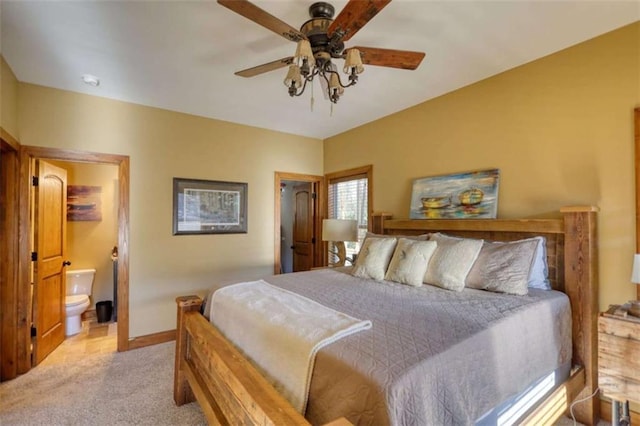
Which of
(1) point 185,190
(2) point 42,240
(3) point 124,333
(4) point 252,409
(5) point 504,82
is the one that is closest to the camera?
(4) point 252,409

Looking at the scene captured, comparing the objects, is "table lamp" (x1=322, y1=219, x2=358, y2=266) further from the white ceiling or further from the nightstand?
the nightstand

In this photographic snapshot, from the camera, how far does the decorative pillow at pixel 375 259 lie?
2.64 m

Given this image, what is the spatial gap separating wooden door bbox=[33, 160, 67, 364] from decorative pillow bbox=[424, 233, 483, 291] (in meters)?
3.65

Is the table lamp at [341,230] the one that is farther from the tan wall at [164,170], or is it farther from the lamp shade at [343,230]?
the tan wall at [164,170]

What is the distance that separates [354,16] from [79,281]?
4694 mm

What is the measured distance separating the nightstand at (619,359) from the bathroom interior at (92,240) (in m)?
4.90

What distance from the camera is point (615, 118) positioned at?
2076 mm

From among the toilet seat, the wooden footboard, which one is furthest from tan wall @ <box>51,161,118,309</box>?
the wooden footboard

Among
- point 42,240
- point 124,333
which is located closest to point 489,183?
point 124,333

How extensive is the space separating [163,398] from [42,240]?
2.06 meters

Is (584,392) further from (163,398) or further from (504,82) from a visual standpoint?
(163,398)

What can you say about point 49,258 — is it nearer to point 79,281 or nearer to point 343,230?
point 79,281

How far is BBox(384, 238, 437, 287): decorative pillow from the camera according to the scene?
7.73 ft

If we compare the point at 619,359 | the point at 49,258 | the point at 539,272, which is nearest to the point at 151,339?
the point at 49,258
